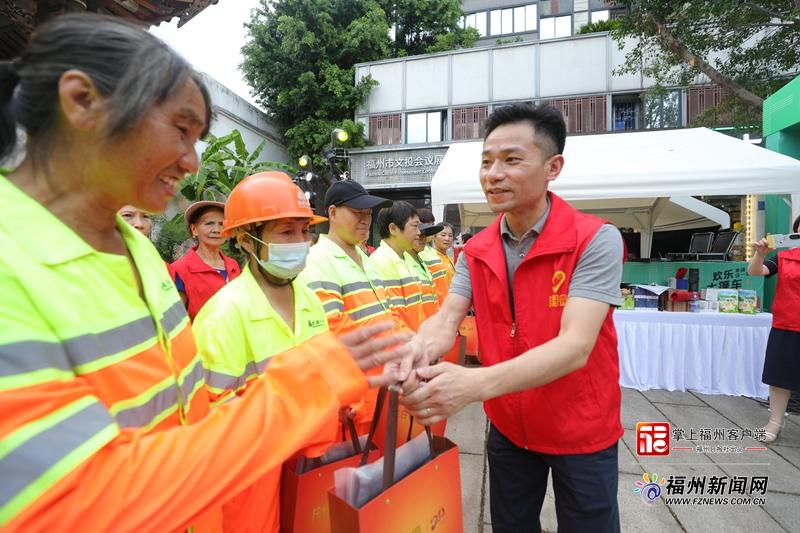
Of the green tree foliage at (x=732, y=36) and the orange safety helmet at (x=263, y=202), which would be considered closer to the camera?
the orange safety helmet at (x=263, y=202)

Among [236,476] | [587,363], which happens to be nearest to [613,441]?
[587,363]

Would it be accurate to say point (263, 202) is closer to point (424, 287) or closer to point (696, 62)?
point (424, 287)

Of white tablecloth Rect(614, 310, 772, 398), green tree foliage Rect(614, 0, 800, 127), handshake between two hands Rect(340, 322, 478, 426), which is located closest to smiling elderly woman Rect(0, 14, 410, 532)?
handshake between two hands Rect(340, 322, 478, 426)

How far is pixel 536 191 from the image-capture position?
1716 mm

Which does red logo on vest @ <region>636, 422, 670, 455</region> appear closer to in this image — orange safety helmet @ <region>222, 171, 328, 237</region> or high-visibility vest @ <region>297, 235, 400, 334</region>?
high-visibility vest @ <region>297, 235, 400, 334</region>

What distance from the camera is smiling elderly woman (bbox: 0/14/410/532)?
0.64 metres

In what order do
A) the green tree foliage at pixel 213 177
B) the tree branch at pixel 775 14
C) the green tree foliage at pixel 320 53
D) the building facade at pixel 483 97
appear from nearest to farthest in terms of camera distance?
1. the tree branch at pixel 775 14
2. the green tree foliage at pixel 213 177
3. the building facade at pixel 483 97
4. the green tree foliage at pixel 320 53

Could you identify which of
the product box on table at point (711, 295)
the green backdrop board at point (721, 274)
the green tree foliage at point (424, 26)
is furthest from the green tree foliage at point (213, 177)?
the green tree foliage at point (424, 26)

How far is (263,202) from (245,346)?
2.29 feet

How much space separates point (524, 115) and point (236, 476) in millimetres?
1601

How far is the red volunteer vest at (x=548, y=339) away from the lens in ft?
5.25

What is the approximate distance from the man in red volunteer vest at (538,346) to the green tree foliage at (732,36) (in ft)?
36.2

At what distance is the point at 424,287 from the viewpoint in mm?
4957

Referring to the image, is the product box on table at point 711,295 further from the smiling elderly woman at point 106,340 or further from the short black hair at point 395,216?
the smiling elderly woman at point 106,340
